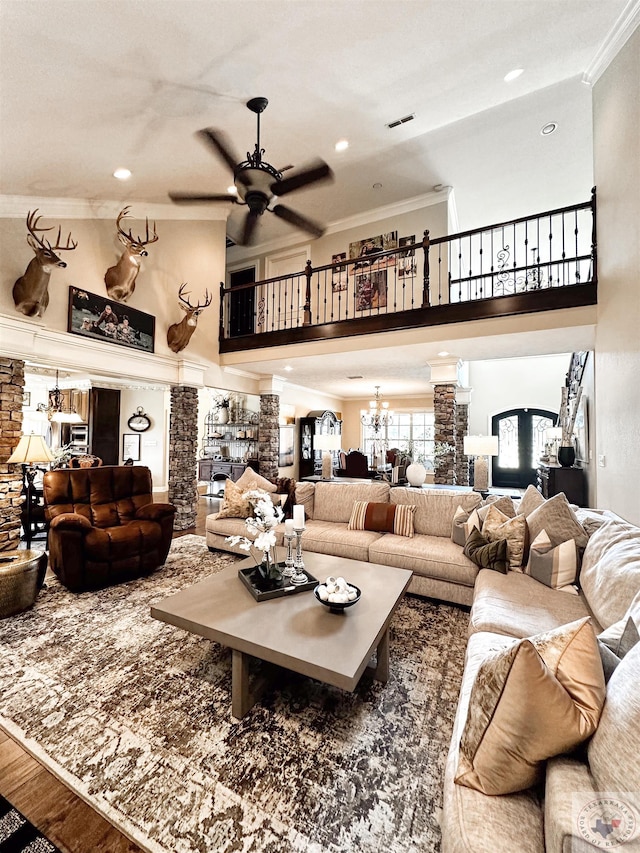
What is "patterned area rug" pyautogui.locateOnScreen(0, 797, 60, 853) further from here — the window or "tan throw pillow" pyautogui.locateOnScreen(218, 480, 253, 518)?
the window

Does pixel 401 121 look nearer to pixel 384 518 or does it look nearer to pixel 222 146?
pixel 222 146

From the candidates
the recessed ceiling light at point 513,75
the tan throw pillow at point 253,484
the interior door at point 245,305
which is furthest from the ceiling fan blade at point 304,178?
the interior door at point 245,305

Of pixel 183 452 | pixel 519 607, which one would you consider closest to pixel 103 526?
pixel 183 452

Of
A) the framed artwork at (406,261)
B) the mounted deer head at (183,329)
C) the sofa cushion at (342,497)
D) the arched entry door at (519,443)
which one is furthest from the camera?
the arched entry door at (519,443)

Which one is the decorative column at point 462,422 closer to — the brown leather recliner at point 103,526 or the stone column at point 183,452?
the stone column at point 183,452

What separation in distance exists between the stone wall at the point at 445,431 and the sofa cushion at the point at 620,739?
4713mm

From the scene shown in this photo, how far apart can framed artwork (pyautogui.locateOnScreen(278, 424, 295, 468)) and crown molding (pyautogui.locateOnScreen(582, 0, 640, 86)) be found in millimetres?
6765

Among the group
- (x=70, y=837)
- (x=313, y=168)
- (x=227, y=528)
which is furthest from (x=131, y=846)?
(x=313, y=168)

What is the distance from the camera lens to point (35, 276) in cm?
366

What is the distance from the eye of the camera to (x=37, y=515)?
4.75m

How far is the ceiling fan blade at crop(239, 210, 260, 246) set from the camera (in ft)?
11.4

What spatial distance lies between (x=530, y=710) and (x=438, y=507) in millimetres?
2758

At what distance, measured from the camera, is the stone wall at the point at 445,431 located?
5.51 m

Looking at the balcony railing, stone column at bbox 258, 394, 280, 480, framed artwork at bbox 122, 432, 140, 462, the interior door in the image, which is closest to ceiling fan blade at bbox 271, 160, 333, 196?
the balcony railing
